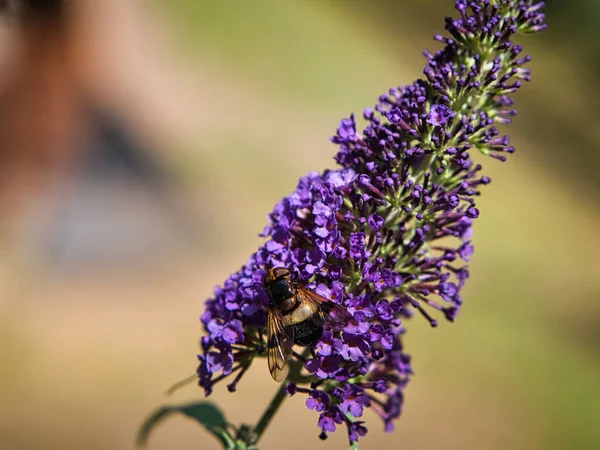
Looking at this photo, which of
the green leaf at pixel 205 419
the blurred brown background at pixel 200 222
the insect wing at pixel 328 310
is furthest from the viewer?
the blurred brown background at pixel 200 222

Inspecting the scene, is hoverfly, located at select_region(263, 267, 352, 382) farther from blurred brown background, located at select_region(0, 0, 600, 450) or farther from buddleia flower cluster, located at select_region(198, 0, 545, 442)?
blurred brown background, located at select_region(0, 0, 600, 450)

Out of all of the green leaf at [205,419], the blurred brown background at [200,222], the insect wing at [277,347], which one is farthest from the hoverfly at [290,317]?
the blurred brown background at [200,222]

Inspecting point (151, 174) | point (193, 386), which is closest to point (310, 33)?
point (151, 174)

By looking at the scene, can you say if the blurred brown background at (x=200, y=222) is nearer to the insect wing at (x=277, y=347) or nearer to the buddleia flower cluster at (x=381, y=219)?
the buddleia flower cluster at (x=381, y=219)

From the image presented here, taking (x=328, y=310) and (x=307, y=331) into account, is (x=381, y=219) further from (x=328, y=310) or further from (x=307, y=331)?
(x=307, y=331)

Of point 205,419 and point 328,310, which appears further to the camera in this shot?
point 205,419

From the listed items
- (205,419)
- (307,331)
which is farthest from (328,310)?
(205,419)
